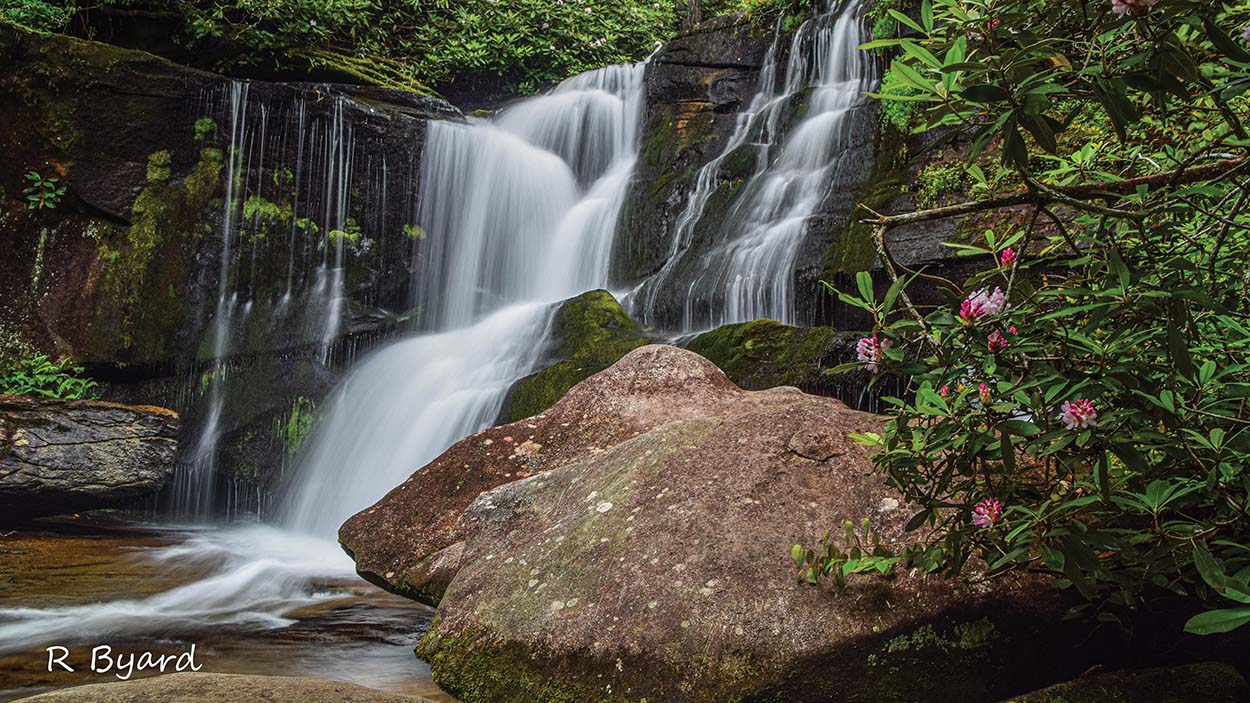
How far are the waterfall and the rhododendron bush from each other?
611cm

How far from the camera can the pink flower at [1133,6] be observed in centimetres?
131

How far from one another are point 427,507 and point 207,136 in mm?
8282

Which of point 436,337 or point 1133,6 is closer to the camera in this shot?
point 1133,6

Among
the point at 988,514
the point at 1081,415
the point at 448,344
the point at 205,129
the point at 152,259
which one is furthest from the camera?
the point at 205,129

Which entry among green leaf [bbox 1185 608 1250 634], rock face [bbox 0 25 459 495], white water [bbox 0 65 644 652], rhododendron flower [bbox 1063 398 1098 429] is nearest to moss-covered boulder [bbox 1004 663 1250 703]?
green leaf [bbox 1185 608 1250 634]

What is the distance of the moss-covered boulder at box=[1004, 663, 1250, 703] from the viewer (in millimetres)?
2180

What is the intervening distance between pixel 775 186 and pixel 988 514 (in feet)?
27.2

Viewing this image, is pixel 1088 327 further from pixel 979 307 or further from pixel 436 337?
pixel 436 337

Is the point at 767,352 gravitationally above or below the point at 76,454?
above

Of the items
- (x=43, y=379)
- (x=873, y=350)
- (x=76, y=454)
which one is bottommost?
(x=76, y=454)

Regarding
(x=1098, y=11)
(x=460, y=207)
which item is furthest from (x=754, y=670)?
(x=460, y=207)

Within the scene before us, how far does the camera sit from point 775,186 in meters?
9.87

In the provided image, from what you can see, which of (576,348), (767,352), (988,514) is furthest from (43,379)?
(988,514)

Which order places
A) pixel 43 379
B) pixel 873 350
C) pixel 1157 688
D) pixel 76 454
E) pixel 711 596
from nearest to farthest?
pixel 873 350, pixel 1157 688, pixel 711 596, pixel 76 454, pixel 43 379
